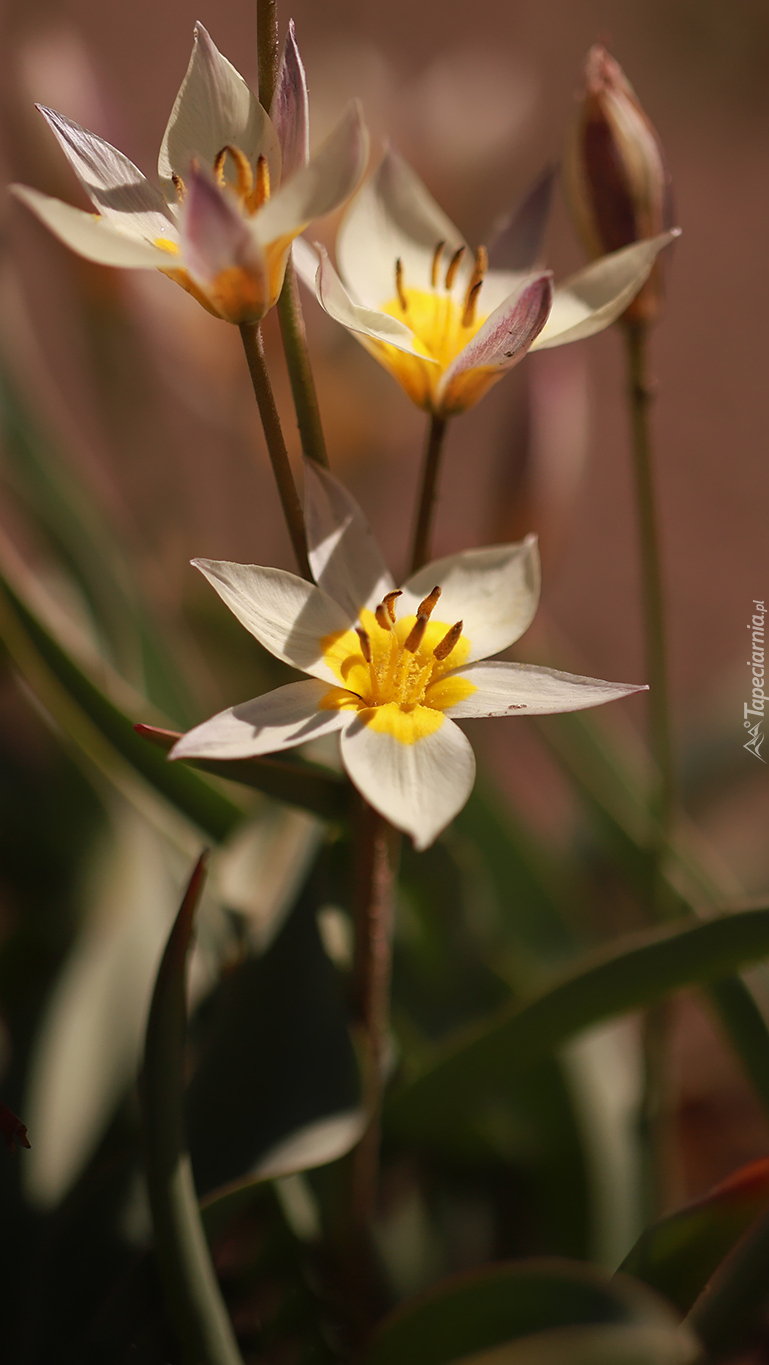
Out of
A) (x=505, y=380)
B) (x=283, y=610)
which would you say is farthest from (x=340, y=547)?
(x=505, y=380)

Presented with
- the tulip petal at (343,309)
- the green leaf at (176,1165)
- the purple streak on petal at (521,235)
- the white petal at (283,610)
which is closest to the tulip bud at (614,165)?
the purple streak on petal at (521,235)

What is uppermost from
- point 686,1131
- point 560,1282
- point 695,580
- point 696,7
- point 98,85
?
point 696,7

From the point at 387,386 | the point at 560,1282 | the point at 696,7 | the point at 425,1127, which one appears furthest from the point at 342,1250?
the point at 696,7

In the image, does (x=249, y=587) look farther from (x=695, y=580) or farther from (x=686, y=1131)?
(x=695, y=580)

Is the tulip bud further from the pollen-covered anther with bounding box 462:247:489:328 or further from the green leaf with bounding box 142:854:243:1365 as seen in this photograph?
the green leaf with bounding box 142:854:243:1365

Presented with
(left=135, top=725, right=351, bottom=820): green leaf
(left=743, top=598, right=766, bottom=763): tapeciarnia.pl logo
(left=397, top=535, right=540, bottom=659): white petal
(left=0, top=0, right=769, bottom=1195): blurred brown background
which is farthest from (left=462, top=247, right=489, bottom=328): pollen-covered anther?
(left=743, top=598, right=766, bottom=763): tapeciarnia.pl logo

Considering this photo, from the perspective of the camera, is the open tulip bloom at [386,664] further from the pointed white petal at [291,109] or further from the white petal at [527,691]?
the pointed white petal at [291,109]
